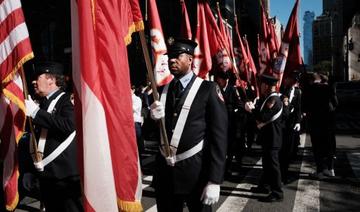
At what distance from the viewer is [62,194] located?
388cm

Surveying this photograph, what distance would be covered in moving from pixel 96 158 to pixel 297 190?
5030 millimetres

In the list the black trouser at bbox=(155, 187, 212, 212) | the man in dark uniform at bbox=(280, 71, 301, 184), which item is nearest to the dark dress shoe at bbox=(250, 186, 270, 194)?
the man in dark uniform at bbox=(280, 71, 301, 184)

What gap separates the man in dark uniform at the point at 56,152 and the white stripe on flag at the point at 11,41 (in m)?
0.36

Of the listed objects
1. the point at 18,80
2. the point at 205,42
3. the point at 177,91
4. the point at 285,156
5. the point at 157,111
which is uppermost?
the point at 205,42

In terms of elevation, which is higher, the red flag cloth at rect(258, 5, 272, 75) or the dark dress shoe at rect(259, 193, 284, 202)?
the red flag cloth at rect(258, 5, 272, 75)

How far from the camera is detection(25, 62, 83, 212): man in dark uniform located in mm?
3844

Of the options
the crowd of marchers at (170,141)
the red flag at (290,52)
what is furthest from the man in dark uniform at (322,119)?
the crowd of marchers at (170,141)

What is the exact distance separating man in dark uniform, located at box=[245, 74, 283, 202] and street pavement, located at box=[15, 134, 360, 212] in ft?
0.89

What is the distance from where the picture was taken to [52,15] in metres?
25.2

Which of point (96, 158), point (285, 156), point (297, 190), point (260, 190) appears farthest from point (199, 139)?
point (285, 156)

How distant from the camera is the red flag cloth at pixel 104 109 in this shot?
289 centimetres

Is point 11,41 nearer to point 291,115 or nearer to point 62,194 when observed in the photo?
point 62,194

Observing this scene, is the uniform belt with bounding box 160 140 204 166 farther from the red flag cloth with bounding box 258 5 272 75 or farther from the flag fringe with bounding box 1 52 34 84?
the red flag cloth with bounding box 258 5 272 75

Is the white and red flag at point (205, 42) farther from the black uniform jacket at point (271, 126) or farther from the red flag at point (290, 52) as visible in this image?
the black uniform jacket at point (271, 126)
